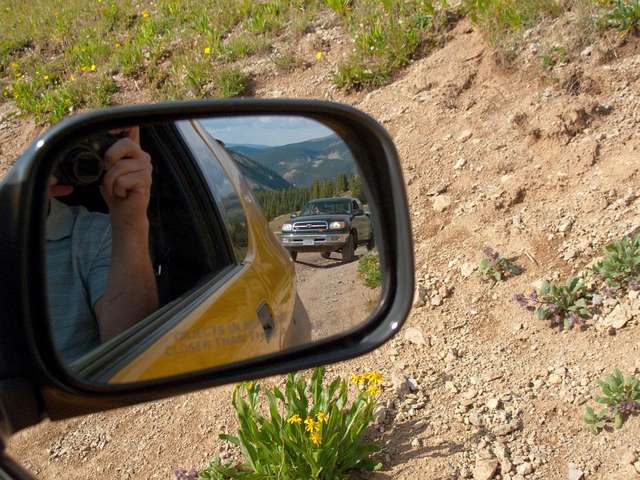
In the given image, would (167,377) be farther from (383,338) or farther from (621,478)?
(621,478)

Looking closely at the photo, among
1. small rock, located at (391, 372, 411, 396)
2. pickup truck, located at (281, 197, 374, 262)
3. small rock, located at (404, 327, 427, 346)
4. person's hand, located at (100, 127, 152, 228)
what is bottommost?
small rock, located at (391, 372, 411, 396)

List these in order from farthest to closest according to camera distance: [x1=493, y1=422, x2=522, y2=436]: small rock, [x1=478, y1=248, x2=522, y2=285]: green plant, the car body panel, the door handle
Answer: [x1=478, y1=248, x2=522, y2=285]: green plant
[x1=493, y1=422, x2=522, y2=436]: small rock
the door handle
the car body panel

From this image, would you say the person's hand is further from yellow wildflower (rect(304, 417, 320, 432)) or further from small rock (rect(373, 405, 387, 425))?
small rock (rect(373, 405, 387, 425))

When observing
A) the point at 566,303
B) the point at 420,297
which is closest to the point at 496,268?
the point at 420,297

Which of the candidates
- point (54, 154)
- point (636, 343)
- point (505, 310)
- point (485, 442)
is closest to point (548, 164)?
point (505, 310)

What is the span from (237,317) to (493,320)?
2.84 metres

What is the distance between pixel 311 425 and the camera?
10.7 ft

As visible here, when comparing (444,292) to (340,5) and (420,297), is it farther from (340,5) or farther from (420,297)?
(340,5)

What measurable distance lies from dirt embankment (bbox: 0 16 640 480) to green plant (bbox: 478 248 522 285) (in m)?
0.07

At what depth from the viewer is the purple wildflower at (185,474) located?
3.76 metres

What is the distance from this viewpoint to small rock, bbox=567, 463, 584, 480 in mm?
A: 3176

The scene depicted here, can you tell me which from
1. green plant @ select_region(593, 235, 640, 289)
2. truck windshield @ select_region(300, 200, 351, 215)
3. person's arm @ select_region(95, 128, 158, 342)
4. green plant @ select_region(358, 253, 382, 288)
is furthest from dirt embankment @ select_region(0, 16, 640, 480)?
person's arm @ select_region(95, 128, 158, 342)

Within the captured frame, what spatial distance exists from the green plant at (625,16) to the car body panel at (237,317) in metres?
4.74

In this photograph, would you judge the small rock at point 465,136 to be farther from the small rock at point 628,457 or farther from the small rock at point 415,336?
the small rock at point 628,457
